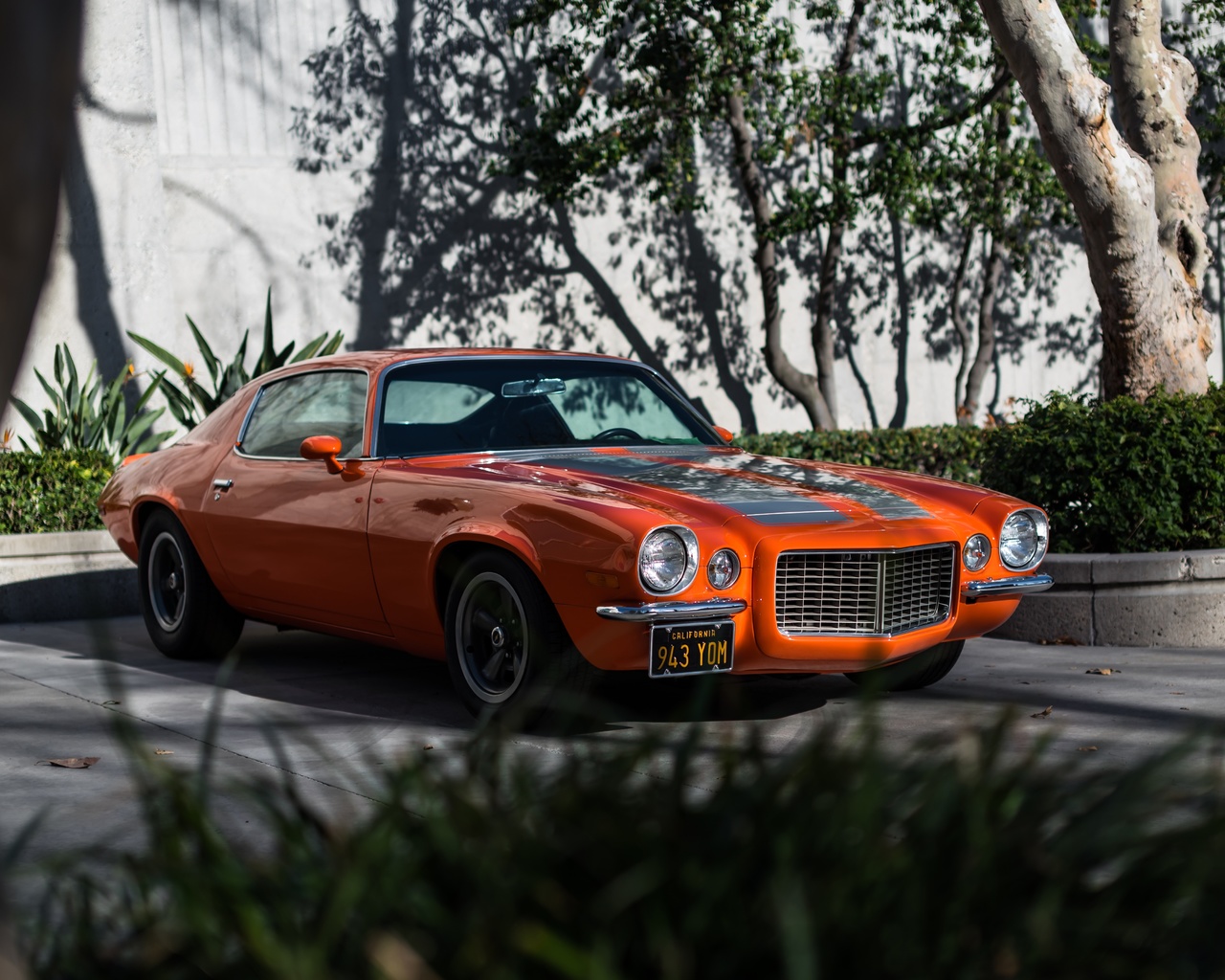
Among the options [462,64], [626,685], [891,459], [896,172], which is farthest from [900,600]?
[462,64]

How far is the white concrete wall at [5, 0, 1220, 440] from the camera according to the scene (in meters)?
12.6

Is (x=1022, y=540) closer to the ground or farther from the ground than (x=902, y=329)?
closer to the ground

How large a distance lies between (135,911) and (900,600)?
3.80 metres

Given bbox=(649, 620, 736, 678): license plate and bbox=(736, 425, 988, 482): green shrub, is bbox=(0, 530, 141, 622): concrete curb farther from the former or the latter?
bbox=(649, 620, 736, 678): license plate

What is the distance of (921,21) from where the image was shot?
14984 millimetres

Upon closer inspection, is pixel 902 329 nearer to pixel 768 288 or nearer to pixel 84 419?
pixel 768 288

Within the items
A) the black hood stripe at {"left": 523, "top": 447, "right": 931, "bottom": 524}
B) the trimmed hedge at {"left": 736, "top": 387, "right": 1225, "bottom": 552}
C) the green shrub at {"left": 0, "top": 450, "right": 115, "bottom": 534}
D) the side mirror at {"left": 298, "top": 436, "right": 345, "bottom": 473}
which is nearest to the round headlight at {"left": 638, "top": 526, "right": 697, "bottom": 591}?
the black hood stripe at {"left": 523, "top": 447, "right": 931, "bottom": 524}

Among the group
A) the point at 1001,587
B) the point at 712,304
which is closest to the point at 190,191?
the point at 712,304

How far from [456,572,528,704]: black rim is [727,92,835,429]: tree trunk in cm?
934

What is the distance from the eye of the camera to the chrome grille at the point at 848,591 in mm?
5184

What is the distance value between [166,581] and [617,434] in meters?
2.53

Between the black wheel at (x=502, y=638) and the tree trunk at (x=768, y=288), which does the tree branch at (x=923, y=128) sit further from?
the black wheel at (x=502, y=638)

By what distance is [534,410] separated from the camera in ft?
21.1

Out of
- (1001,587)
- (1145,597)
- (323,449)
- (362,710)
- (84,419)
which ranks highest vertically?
(84,419)
